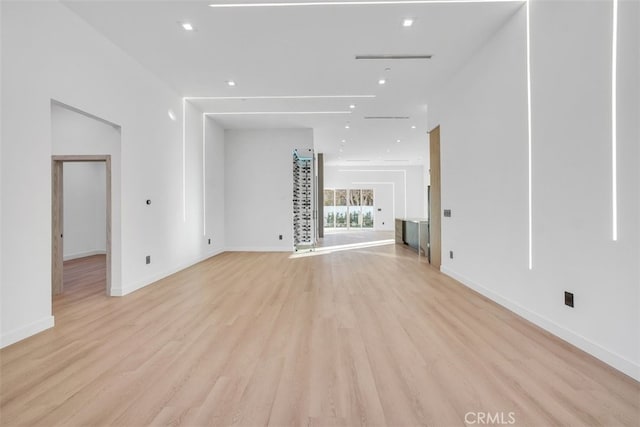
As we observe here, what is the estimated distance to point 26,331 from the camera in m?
2.58

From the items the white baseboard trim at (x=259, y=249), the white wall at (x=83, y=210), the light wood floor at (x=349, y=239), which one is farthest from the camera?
the light wood floor at (x=349, y=239)

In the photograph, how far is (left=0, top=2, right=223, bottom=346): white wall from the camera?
2.52 m

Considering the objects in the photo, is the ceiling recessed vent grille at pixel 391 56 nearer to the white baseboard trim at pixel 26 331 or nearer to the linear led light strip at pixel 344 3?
the linear led light strip at pixel 344 3

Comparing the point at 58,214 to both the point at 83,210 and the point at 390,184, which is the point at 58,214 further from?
Answer: the point at 390,184

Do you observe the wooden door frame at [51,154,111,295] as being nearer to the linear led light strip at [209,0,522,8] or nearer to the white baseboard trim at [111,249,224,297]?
the white baseboard trim at [111,249,224,297]

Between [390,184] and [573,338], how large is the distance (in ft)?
42.2

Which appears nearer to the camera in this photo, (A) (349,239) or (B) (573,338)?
(B) (573,338)

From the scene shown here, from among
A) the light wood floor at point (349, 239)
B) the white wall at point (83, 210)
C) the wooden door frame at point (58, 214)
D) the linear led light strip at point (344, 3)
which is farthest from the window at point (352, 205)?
the linear led light strip at point (344, 3)

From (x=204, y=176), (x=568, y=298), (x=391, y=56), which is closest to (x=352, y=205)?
(x=204, y=176)

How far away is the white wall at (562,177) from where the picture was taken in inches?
77.5

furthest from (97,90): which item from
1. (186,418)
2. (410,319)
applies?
(410,319)

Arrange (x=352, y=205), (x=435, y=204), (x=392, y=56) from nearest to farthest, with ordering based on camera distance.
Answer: (x=392, y=56) → (x=435, y=204) → (x=352, y=205)

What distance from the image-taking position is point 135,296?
12.5 feet

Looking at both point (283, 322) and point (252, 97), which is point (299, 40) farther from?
point (283, 322)
